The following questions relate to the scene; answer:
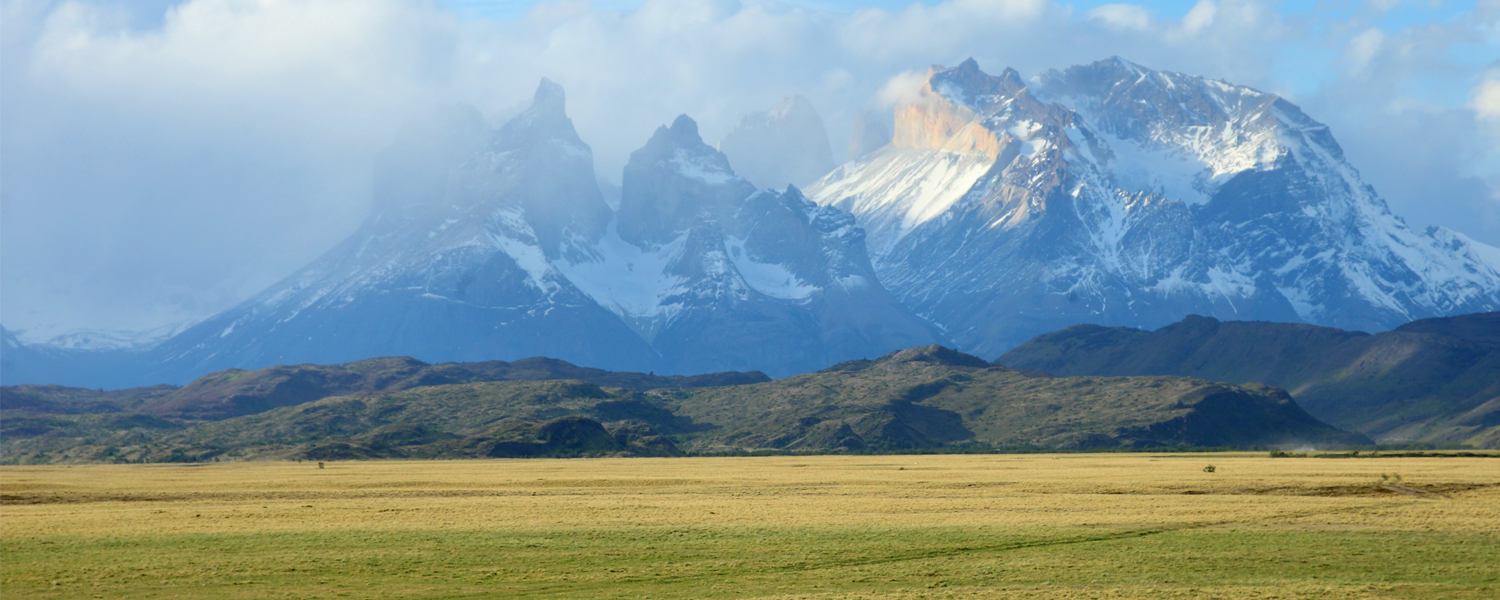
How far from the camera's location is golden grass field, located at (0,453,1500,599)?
168 ft

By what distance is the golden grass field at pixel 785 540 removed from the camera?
51188 millimetres

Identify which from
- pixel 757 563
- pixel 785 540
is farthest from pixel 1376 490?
pixel 757 563

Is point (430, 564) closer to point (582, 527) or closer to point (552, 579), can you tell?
point (552, 579)

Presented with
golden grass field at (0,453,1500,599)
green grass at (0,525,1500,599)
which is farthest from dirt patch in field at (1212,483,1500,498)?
green grass at (0,525,1500,599)

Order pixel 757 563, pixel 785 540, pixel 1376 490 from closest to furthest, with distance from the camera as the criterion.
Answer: pixel 757 563 < pixel 785 540 < pixel 1376 490

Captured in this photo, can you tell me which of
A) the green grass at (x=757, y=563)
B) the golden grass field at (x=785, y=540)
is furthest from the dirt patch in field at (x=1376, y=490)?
the green grass at (x=757, y=563)

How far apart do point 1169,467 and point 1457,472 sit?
3052 centimetres

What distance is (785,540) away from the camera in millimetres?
65938

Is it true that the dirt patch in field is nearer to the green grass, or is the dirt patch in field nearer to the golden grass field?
the golden grass field

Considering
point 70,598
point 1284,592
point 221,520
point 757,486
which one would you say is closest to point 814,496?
point 757,486

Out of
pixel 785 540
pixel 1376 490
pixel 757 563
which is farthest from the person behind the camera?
pixel 1376 490

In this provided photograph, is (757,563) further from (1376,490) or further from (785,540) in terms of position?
(1376,490)

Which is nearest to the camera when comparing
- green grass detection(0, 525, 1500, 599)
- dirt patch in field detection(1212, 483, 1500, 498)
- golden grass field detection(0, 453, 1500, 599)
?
green grass detection(0, 525, 1500, 599)

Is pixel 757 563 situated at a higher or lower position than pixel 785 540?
lower
